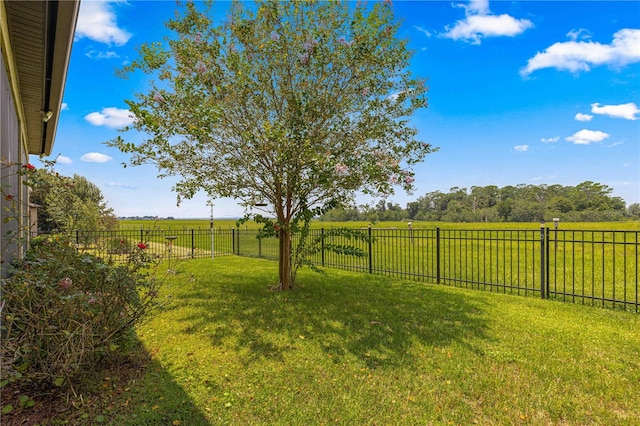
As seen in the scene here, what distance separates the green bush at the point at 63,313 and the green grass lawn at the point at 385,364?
1.63ft

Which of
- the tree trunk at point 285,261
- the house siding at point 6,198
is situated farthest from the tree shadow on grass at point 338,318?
the house siding at point 6,198

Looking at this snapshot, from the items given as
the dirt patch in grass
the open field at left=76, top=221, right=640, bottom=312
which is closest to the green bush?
the dirt patch in grass

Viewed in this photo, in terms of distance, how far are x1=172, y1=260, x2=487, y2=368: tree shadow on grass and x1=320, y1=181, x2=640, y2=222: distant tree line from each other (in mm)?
25895

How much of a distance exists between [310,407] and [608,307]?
5559 mm

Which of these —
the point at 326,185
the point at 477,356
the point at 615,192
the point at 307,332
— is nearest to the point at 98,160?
the point at 326,185

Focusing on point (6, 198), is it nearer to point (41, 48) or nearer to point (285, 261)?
point (41, 48)

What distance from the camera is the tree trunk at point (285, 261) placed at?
6.06 metres

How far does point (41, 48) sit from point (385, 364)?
15.3ft

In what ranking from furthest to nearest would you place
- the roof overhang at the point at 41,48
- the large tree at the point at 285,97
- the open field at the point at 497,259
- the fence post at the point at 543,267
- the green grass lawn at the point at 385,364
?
the fence post at the point at 543,267 → the open field at the point at 497,259 → the large tree at the point at 285,97 → the roof overhang at the point at 41,48 → the green grass lawn at the point at 385,364

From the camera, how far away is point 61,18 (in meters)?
2.54

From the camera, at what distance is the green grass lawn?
237 cm

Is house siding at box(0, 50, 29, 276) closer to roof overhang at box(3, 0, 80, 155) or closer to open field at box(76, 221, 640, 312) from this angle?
roof overhang at box(3, 0, 80, 155)

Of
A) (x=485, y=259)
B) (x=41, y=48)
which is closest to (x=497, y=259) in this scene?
(x=485, y=259)

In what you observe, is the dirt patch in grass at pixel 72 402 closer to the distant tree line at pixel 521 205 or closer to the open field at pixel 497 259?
the open field at pixel 497 259
